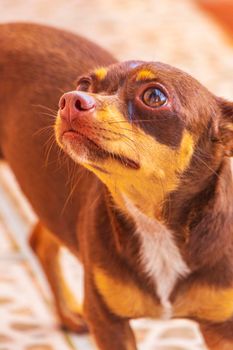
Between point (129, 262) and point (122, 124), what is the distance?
39 centimetres

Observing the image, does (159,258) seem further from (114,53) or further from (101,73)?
(114,53)

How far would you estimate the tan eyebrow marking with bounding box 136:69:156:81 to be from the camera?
1921 millimetres

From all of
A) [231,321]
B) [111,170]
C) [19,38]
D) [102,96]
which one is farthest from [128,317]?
[19,38]

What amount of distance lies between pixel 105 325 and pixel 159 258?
0.66ft

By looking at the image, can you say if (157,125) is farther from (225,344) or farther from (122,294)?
(225,344)

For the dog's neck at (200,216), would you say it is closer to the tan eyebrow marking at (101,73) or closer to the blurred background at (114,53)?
the tan eyebrow marking at (101,73)

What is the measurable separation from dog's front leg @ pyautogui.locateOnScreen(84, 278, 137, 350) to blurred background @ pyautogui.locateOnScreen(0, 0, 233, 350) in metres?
0.48

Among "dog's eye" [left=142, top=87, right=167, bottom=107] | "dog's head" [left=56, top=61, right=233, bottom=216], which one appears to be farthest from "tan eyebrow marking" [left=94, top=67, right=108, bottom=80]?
"dog's eye" [left=142, top=87, right=167, bottom=107]

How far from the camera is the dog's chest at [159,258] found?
83.1 inches

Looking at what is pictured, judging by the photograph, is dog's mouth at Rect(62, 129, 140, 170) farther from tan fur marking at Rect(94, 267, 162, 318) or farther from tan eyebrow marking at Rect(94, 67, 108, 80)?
tan fur marking at Rect(94, 267, 162, 318)

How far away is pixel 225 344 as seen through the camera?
7.15ft

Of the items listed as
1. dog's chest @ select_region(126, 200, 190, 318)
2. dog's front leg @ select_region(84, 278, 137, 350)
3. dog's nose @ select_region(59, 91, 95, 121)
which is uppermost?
dog's nose @ select_region(59, 91, 95, 121)

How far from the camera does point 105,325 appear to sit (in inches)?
85.3

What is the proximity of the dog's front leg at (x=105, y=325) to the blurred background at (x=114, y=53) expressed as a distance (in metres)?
0.48
